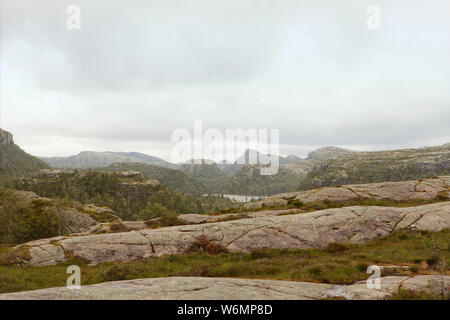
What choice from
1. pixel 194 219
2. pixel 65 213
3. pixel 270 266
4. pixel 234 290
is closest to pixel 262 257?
pixel 270 266

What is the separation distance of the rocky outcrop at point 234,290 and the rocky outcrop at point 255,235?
1178cm

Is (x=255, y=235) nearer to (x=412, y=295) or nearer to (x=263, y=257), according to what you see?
(x=263, y=257)

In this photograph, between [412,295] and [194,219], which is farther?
[194,219]

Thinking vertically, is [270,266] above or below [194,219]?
above

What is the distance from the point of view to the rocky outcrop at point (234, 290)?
11.1 m

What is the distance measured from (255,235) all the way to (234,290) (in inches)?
584

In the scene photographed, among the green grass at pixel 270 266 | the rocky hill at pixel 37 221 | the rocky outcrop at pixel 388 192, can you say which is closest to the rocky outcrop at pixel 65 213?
the rocky hill at pixel 37 221

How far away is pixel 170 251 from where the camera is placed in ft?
81.3

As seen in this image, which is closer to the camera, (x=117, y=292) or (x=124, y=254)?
(x=117, y=292)

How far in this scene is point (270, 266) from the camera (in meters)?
17.4
